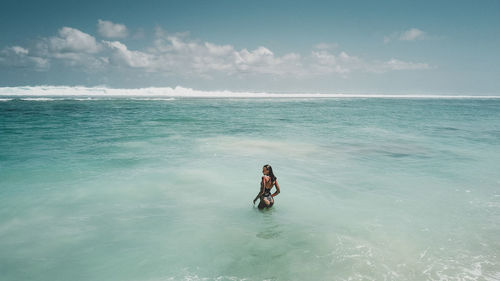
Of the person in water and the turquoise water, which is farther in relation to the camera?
the person in water

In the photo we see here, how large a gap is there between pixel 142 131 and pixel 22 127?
402 inches

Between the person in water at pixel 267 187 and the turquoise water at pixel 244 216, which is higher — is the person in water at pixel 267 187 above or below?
above

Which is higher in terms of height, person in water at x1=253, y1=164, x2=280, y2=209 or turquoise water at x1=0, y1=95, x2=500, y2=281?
person in water at x1=253, y1=164, x2=280, y2=209

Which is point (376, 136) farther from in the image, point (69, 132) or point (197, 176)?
point (69, 132)

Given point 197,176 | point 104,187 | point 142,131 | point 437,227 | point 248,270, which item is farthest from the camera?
point 142,131

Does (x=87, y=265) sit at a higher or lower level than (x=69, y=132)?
lower

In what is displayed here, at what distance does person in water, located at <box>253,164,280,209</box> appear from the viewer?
7027mm

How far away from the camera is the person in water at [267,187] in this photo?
7027mm

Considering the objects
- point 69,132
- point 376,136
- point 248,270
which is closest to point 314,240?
point 248,270

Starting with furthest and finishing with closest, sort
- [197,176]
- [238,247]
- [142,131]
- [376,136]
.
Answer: [142,131] < [376,136] < [197,176] < [238,247]

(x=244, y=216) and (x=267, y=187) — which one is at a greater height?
(x=267, y=187)

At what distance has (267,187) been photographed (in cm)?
736

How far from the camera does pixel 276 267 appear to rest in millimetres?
5215

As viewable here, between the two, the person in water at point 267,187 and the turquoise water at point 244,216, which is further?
the person in water at point 267,187
